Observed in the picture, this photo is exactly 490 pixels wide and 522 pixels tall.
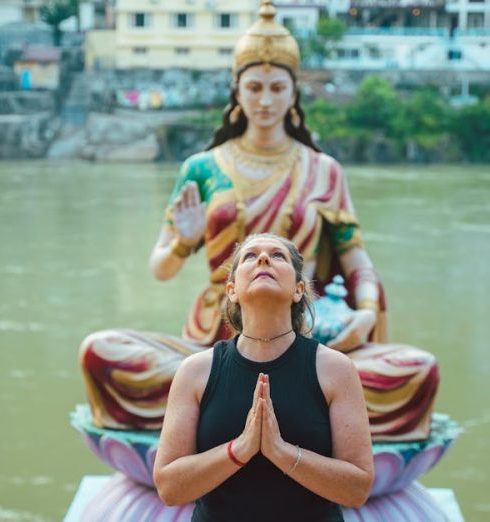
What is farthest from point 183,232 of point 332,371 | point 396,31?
point 396,31

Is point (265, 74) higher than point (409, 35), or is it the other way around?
point (265, 74)

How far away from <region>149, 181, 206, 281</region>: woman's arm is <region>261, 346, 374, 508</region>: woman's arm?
1.30 m

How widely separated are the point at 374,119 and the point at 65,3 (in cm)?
857

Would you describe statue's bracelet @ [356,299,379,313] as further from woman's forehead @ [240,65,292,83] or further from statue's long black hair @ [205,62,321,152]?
woman's forehead @ [240,65,292,83]

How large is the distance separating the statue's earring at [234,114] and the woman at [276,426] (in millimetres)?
1622

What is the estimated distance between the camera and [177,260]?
10.1 feet

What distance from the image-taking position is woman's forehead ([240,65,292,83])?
315 centimetres

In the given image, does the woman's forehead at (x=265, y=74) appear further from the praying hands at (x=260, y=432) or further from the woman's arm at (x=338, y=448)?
the praying hands at (x=260, y=432)

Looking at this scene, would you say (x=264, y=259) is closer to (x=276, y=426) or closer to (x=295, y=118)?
(x=276, y=426)

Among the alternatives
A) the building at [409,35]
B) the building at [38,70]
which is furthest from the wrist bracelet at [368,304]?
the building at [409,35]

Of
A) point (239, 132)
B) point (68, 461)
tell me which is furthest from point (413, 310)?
point (239, 132)

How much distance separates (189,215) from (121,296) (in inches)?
177

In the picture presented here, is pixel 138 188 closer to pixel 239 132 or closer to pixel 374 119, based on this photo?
pixel 374 119

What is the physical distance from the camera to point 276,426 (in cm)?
158
